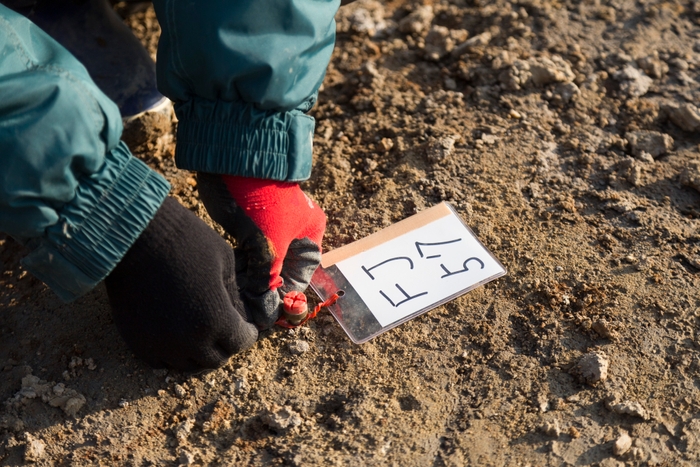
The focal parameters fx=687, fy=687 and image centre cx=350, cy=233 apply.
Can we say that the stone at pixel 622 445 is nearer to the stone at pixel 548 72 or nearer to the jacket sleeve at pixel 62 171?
the jacket sleeve at pixel 62 171

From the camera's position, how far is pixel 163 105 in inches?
75.8

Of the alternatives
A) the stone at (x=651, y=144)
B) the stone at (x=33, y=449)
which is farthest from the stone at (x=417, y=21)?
the stone at (x=33, y=449)

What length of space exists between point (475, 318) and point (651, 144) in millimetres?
762

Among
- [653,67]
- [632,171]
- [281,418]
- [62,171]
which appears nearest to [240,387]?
[281,418]

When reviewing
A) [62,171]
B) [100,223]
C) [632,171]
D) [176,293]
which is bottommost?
[632,171]

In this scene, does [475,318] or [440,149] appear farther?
[440,149]

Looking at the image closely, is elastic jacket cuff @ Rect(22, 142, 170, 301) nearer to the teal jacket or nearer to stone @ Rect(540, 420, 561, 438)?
the teal jacket

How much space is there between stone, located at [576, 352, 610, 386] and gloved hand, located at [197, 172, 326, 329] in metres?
0.63

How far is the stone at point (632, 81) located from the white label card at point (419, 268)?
2.38 ft

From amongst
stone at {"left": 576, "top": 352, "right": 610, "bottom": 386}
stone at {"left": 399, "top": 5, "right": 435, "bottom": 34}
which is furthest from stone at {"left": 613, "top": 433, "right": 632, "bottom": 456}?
stone at {"left": 399, "top": 5, "right": 435, "bottom": 34}

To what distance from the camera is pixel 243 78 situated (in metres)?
1.30

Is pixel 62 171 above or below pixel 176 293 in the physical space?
above

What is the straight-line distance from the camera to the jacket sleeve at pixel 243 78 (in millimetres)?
1281

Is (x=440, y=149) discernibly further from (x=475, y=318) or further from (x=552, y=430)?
(x=552, y=430)
